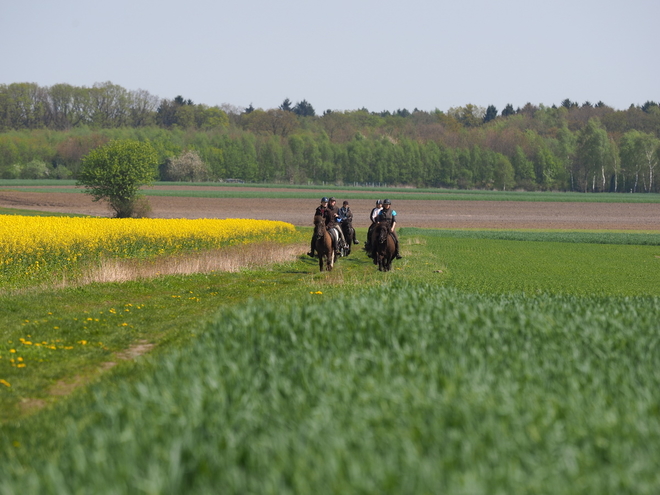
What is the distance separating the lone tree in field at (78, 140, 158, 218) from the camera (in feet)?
212

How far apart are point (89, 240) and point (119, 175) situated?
3902cm

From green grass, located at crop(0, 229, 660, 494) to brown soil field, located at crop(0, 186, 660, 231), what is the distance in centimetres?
5593

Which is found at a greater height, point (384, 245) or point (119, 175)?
point (119, 175)

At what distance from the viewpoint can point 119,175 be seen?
64.2 meters

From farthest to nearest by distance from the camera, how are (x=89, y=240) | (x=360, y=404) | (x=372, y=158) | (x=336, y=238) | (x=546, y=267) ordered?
(x=372, y=158) < (x=546, y=267) < (x=89, y=240) < (x=336, y=238) < (x=360, y=404)

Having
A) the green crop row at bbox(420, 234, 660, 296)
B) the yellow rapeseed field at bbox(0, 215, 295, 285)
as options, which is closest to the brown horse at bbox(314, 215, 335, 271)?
the green crop row at bbox(420, 234, 660, 296)

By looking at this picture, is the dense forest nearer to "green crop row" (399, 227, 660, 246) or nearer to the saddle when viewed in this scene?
"green crop row" (399, 227, 660, 246)

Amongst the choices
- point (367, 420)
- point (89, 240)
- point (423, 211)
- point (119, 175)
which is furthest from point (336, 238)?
point (423, 211)

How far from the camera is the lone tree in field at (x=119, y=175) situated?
212 feet

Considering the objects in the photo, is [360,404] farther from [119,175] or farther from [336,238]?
[119,175]

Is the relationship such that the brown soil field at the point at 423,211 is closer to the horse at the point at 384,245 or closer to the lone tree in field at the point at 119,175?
the lone tree in field at the point at 119,175

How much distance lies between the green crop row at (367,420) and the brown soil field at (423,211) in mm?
57821

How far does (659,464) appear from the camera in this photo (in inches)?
209

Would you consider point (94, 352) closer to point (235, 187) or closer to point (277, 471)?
point (277, 471)
